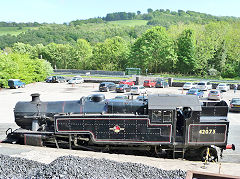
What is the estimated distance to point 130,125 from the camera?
36.4ft

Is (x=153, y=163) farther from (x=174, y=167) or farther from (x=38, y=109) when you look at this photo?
(x=38, y=109)

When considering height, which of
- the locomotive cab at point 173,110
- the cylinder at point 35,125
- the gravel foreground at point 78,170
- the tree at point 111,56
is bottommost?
the gravel foreground at point 78,170

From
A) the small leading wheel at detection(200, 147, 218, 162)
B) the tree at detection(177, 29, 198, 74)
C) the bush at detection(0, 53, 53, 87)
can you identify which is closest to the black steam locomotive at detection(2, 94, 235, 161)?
the small leading wheel at detection(200, 147, 218, 162)

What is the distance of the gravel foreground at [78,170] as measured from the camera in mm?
8039

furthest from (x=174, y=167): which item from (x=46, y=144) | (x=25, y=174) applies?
(x=46, y=144)

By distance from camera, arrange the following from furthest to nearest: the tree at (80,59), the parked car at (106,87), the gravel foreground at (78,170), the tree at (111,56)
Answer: the tree at (80,59), the tree at (111,56), the parked car at (106,87), the gravel foreground at (78,170)

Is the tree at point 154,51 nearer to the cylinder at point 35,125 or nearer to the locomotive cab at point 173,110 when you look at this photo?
the locomotive cab at point 173,110

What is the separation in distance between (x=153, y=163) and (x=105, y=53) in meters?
61.8

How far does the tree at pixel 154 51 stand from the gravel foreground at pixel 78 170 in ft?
164

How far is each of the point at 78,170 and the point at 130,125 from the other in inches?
143

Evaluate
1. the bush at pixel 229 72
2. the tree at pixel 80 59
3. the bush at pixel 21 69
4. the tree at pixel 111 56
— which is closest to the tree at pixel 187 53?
the bush at pixel 229 72

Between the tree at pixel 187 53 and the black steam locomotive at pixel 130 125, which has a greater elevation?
the tree at pixel 187 53

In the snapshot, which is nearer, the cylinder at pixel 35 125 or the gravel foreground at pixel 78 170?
the gravel foreground at pixel 78 170

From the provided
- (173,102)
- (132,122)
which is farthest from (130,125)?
(173,102)
